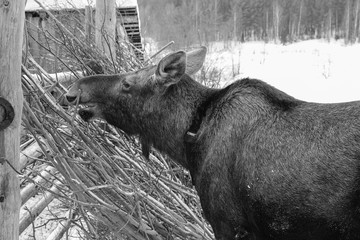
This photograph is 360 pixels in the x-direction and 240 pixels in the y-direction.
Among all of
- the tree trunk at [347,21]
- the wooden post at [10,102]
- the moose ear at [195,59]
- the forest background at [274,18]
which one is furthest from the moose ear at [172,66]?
the tree trunk at [347,21]

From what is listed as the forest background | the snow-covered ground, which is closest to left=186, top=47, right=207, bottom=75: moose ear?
the snow-covered ground

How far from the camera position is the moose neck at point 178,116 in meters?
3.97

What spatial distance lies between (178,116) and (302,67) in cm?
3008

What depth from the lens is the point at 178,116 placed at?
3.99 meters

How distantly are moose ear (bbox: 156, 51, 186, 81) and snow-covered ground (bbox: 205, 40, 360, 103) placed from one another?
434 inches

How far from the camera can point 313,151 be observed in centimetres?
323

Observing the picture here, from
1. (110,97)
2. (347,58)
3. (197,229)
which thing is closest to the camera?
(110,97)

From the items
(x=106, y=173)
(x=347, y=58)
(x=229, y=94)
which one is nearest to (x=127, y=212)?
(x=106, y=173)

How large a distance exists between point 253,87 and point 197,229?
1516 mm

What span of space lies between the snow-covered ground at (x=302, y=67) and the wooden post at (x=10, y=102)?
39.5ft

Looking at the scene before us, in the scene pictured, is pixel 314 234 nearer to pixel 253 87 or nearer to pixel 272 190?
pixel 272 190

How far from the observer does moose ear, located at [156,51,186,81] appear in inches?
149

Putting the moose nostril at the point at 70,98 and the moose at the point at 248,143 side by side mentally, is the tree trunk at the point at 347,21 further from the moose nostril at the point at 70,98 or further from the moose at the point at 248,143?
the moose nostril at the point at 70,98

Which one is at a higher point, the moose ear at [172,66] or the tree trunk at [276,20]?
the moose ear at [172,66]
